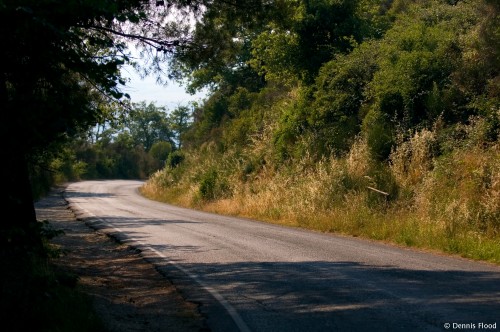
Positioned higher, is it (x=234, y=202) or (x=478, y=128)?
(x=478, y=128)

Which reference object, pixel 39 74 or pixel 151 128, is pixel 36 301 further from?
pixel 151 128

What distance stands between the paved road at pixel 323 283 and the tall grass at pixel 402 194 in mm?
1363

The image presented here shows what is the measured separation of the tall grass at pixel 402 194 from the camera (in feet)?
54.4

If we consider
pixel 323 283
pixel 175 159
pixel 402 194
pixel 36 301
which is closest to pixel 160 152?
pixel 175 159

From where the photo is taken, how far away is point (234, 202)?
31641mm

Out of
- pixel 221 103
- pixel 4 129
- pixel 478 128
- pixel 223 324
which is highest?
pixel 221 103

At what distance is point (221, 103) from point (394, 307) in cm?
4462

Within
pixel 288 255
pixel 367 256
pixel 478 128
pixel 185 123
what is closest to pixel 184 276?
pixel 288 255

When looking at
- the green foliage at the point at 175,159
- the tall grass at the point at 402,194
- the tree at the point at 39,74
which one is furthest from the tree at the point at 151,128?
the tree at the point at 39,74

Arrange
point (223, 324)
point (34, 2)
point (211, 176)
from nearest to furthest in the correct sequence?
point (34, 2) → point (223, 324) → point (211, 176)

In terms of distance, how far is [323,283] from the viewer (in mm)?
10711

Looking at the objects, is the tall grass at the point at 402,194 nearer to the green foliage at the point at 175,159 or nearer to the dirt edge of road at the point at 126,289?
the dirt edge of road at the point at 126,289

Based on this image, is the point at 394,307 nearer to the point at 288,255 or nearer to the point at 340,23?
the point at 288,255

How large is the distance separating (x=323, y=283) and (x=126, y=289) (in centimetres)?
339
